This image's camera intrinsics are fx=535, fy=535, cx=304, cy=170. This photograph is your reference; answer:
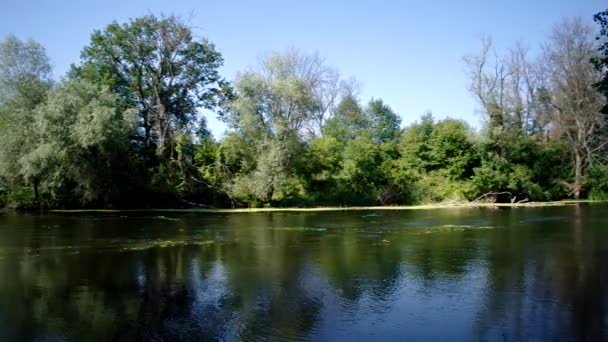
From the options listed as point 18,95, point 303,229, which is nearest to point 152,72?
point 18,95

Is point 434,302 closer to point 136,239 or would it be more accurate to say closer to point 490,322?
point 490,322

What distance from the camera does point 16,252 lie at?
1914 cm

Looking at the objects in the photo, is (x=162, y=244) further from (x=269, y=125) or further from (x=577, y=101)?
(x=577, y=101)

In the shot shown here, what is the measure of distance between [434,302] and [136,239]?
48.2 feet

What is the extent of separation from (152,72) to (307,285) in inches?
1566

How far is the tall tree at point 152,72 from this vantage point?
156 feet

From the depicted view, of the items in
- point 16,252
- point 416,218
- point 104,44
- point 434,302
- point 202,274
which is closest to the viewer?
point 434,302

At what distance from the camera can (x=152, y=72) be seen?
1918 inches

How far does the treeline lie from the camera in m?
39.5

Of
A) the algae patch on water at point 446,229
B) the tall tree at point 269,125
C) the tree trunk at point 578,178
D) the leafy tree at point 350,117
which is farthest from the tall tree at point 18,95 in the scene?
the tree trunk at point 578,178

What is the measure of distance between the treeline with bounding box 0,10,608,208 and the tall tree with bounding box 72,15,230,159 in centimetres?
10

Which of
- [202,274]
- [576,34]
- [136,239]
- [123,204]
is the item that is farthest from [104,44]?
[576,34]

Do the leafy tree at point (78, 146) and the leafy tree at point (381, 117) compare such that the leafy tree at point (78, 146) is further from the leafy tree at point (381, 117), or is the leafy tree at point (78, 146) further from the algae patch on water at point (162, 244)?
the leafy tree at point (381, 117)

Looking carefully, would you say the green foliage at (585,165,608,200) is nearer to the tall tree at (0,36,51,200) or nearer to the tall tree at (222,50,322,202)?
the tall tree at (222,50,322,202)
